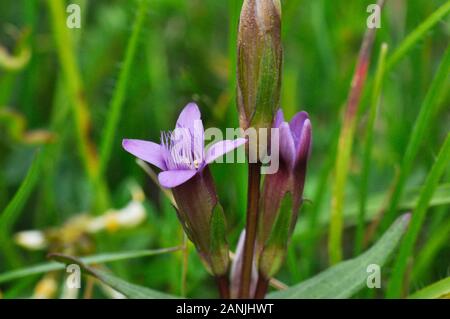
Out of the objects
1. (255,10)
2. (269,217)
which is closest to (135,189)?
(269,217)

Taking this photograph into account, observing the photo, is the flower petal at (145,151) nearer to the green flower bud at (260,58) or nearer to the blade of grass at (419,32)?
the green flower bud at (260,58)

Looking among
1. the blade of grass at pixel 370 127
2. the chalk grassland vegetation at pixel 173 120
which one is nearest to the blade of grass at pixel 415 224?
the chalk grassland vegetation at pixel 173 120

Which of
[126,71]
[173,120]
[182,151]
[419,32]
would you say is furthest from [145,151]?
[173,120]

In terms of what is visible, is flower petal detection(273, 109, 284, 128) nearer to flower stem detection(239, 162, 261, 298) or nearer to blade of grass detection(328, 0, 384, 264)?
flower stem detection(239, 162, 261, 298)

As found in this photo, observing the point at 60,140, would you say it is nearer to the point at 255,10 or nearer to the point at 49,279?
the point at 49,279

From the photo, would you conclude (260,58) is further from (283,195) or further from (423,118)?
(423,118)

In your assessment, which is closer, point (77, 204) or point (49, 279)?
point (49, 279)

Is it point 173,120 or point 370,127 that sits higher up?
point 173,120
